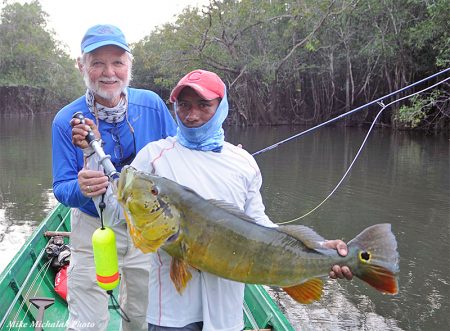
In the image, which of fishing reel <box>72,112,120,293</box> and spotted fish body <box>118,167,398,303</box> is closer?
spotted fish body <box>118,167,398,303</box>

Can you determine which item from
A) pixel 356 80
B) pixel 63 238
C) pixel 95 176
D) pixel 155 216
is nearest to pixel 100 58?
pixel 95 176

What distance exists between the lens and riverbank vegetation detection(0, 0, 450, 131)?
22516 millimetres

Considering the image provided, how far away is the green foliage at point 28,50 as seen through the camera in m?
45.7

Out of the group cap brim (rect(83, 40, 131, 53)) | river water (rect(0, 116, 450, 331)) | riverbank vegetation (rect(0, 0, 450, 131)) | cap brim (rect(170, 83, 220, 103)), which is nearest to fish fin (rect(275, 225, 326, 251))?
cap brim (rect(170, 83, 220, 103))

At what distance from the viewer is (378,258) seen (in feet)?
7.36

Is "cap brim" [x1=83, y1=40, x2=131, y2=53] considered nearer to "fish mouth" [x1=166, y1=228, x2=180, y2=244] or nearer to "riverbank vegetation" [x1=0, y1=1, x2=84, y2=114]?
"fish mouth" [x1=166, y1=228, x2=180, y2=244]

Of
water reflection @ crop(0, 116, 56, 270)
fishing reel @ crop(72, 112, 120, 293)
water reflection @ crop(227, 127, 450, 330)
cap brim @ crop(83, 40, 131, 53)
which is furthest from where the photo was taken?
water reflection @ crop(0, 116, 56, 270)

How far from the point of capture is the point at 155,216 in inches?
82.4

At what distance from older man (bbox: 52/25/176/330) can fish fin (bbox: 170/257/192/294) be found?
0.89 meters

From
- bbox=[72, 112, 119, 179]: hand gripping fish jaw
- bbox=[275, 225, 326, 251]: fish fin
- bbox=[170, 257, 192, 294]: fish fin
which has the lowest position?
bbox=[170, 257, 192, 294]: fish fin

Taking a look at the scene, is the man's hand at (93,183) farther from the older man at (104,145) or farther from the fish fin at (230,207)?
the fish fin at (230,207)

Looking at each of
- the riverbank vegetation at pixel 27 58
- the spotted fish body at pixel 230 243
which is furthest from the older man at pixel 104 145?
the riverbank vegetation at pixel 27 58

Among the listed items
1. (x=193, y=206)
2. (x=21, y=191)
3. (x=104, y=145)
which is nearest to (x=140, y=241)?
(x=193, y=206)

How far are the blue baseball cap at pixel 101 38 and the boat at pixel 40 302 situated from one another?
198 centimetres
